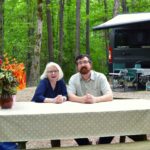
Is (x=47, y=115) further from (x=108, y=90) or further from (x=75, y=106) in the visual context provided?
(x=108, y=90)

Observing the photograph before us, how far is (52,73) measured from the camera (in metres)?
4.95

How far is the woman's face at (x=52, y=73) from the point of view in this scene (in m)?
4.93

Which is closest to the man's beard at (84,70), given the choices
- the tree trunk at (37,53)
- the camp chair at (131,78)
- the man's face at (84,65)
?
the man's face at (84,65)

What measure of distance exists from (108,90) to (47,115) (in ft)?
4.27

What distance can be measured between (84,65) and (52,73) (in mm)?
363

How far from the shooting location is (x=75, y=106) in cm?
426

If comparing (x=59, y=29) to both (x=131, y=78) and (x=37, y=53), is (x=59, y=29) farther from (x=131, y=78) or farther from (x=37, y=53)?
(x=131, y=78)

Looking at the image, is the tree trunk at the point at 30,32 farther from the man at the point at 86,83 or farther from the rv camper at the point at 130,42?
the man at the point at 86,83

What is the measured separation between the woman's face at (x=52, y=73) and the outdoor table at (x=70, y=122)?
34.3 inches

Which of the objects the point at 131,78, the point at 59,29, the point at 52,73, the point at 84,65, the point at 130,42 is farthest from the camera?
the point at 59,29

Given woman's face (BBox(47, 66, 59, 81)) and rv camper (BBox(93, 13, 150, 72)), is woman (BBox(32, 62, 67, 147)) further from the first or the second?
rv camper (BBox(93, 13, 150, 72))

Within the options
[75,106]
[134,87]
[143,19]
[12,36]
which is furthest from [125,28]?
[12,36]

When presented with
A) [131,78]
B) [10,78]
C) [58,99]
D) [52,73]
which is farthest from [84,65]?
[131,78]

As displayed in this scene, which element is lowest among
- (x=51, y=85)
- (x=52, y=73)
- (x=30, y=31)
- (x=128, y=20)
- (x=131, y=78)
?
(x=131, y=78)
